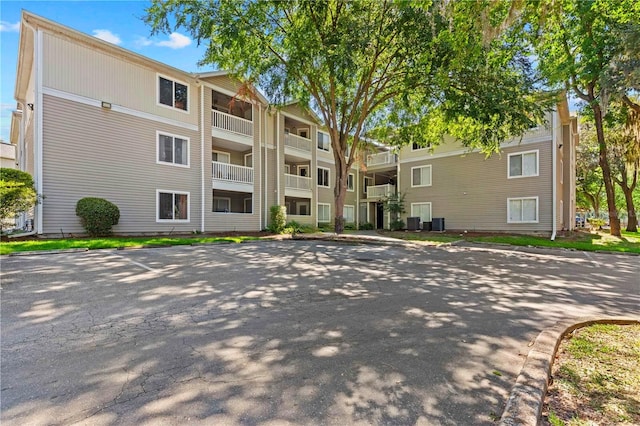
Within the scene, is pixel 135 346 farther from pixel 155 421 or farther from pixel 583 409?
pixel 583 409

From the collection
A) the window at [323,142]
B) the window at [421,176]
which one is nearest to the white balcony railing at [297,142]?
the window at [323,142]

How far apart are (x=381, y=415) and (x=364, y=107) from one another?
15.5 m

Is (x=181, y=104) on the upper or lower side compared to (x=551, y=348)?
upper

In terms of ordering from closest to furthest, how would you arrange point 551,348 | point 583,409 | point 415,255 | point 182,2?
point 583,409, point 551,348, point 415,255, point 182,2

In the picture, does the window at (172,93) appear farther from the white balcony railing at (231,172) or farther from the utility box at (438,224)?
the utility box at (438,224)

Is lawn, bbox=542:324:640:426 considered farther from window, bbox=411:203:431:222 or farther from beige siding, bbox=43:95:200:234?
window, bbox=411:203:431:222

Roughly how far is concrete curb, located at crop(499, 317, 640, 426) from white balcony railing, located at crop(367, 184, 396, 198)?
22.4 meters

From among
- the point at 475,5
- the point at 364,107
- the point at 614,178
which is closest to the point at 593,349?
the point at 475,5

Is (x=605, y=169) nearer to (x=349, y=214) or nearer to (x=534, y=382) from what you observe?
(x=349, y=214)

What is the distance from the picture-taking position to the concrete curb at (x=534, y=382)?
2166 millimetres

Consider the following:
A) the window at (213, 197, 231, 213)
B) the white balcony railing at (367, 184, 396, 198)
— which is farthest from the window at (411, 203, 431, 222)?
the window at (213, 197, 231, 213)

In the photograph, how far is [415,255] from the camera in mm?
10805

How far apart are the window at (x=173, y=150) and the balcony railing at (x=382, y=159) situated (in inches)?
640

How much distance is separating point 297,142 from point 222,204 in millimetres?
6848
